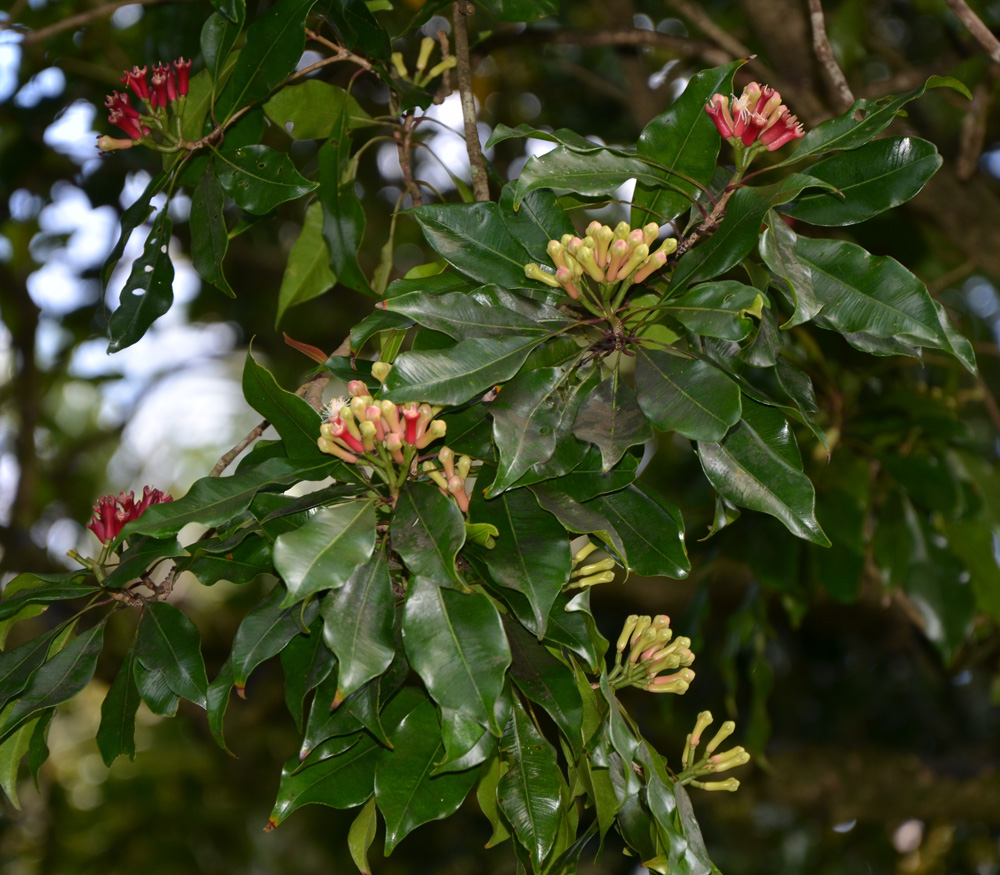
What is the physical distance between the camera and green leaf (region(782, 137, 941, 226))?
860mm

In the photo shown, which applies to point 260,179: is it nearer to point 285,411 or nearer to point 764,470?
point 285,411

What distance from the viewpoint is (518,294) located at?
913mm

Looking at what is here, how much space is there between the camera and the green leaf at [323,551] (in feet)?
2.34

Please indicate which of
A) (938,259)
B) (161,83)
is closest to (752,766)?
(938,259)

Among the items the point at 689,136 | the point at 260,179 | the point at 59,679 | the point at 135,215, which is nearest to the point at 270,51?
the point at 260,179

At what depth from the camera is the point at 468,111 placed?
1.14m

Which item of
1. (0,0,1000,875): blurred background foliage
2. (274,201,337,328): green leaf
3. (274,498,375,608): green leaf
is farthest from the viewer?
(0,0,1000,875): blurred background foliage

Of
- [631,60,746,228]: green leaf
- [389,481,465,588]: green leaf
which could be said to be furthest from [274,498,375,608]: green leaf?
[631,60,746,228]: green leaf

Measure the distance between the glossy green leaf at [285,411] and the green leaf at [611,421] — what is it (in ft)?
0.79

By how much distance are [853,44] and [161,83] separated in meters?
1.71

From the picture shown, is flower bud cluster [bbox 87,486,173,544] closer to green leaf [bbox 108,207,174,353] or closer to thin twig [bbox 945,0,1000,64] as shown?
green leaf [bbox 108,207,174,353]

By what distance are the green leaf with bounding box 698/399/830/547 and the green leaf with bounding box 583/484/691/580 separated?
57 mm

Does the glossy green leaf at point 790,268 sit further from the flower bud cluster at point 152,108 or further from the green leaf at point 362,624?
the flower bud cluster at point 152,108

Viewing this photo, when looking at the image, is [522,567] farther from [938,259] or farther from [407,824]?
[938,259]
